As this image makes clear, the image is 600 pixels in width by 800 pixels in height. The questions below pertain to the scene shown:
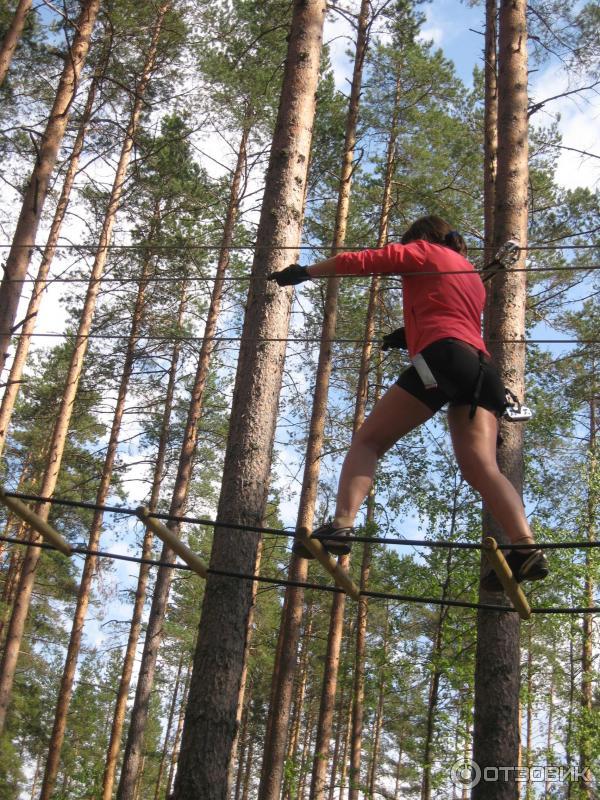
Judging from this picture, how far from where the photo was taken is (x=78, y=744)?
32.3 meters

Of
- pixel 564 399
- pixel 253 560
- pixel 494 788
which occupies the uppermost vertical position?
pixel 564 399

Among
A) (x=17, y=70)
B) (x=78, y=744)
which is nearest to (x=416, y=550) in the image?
(x=17, y=70)

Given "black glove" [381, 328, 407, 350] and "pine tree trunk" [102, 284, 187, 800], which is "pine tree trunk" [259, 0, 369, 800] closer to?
"pine tree trunk" [102, 284, 187, 800]

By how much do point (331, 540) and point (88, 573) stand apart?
12903 mm

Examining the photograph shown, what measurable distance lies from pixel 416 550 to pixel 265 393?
926 centimetres

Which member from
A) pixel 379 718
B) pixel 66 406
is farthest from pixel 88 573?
pixel 379 718

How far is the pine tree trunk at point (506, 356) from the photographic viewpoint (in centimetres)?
447

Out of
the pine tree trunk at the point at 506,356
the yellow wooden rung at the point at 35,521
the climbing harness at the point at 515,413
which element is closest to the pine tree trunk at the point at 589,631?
the pine tree trunk at the point at 506,356

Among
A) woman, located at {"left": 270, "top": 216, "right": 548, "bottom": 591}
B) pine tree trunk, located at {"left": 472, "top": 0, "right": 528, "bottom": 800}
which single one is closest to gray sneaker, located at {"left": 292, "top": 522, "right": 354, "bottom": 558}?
woman, located at {"left": 270, "top": 216, "right": 548, "bottom": 591}

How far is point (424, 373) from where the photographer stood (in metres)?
2.95

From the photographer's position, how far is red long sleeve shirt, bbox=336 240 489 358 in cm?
302

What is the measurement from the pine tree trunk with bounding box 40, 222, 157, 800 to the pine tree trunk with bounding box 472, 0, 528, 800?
9.01 metres

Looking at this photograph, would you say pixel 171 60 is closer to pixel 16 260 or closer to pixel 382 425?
pixel 16 260

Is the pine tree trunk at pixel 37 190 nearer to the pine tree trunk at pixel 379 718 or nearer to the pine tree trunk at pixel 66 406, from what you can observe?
the pine tree trunk at pixel 66 406
